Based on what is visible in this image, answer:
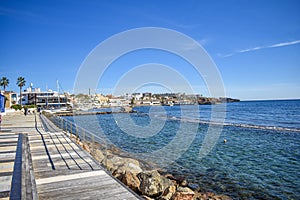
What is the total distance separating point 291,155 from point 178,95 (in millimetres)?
154396

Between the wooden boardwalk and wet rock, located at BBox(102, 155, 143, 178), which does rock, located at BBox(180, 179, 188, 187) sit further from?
the wooden boardwalk

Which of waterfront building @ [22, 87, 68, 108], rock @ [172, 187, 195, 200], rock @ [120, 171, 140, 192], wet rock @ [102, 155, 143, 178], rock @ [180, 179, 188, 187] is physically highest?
waterfront building @ [22, 87, 68, 108]

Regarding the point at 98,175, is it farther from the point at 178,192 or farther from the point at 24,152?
the point at 24,152

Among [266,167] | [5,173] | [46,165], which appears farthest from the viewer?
[266,167]

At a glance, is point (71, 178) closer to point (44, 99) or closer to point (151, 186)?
point (151, 186)

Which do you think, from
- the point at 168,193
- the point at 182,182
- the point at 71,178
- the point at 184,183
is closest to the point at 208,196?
the point at 184,183

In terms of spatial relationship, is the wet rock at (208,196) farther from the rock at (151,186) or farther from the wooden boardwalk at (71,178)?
Answer: the wooden boardwalk at (71,178)

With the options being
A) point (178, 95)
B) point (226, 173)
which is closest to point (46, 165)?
point (226, 173)

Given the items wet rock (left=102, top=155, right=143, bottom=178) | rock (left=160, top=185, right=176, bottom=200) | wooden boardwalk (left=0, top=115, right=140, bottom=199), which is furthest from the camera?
wet rock (left=102, top=155, right=143, bottom=178)

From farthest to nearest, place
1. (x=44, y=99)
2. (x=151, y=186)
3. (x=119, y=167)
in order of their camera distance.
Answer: (x=44, y=99), (x=119, y=167), (x=151, y=186)

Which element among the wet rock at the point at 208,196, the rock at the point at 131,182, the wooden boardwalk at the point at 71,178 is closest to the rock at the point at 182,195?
the wet rock at the point at 208,196

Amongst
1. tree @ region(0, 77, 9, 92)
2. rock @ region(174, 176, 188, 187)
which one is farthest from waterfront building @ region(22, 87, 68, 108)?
rock @ region(174, 176, 188, 187)

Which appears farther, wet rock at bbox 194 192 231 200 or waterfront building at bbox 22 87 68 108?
waterfront building at bbox 22 87 68 108

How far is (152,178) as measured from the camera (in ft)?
23.4
